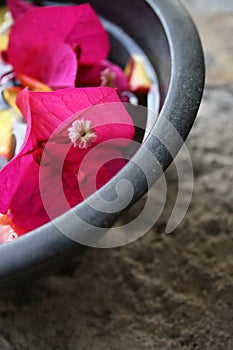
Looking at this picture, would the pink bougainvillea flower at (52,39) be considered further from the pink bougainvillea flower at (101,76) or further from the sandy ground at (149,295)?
the sandy ground at (149,295)

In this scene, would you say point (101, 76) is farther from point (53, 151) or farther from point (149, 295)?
point (149, 295)

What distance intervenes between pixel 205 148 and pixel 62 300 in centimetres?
28

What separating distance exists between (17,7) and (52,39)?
8 cm

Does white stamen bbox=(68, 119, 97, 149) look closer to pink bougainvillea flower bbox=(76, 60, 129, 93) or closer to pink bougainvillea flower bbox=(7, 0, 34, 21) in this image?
pink bougainvillea flower bbox=(76, 60, 129, 93)

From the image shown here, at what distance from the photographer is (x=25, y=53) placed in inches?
26.8

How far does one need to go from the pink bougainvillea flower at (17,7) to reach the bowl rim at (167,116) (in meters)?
0.16

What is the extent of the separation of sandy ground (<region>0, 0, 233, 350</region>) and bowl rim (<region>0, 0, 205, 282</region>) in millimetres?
224

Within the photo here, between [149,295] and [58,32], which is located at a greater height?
[58,32]

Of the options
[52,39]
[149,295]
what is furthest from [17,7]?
[149,295]

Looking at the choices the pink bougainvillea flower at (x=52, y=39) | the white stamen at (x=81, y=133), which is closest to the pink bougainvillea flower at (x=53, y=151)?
the white stamen at (x=81, y=133)

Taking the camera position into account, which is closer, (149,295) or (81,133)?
(81,133)

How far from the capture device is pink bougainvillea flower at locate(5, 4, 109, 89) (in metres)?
0.67

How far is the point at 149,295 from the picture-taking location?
692 millimetres

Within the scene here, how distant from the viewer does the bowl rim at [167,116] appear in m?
0.46
